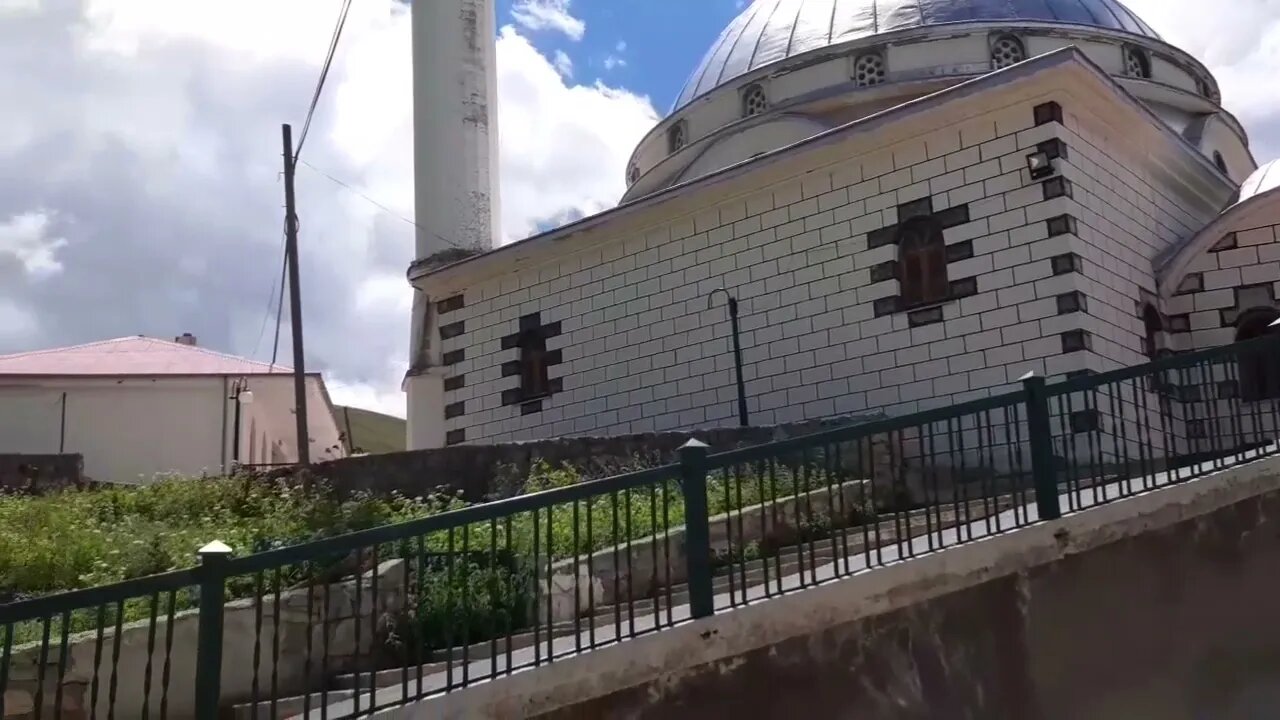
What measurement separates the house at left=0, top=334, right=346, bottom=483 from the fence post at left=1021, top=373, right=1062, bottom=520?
18.9 metres

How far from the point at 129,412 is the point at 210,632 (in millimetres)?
20301

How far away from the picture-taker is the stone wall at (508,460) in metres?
11.4

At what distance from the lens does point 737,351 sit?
552 inches

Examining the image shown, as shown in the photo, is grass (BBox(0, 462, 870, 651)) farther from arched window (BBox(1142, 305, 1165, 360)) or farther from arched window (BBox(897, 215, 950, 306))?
arched window (BBox(1142, 305, 1165, 360))

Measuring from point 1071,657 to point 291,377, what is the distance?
2078 cm

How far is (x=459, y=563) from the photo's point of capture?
705cm

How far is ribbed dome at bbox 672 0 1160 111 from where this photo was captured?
19.2m

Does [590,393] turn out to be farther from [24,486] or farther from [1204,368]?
[1204,368]

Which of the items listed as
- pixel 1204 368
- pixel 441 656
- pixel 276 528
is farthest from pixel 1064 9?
pixel 441 656

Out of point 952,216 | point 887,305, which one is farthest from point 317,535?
point 952,216

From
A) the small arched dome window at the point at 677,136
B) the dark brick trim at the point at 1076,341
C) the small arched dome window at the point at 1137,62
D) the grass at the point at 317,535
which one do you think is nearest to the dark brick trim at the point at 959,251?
the dark brick trim at the point at 1076,341

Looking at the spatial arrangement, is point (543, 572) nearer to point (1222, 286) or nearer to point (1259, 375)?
point (1259, 375)

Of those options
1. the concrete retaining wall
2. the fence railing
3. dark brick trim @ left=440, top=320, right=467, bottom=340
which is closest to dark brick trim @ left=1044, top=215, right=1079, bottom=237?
the fence railing

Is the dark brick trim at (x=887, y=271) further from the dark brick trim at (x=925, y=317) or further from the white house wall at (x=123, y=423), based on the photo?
the white house wall at (x=123, y=423)
